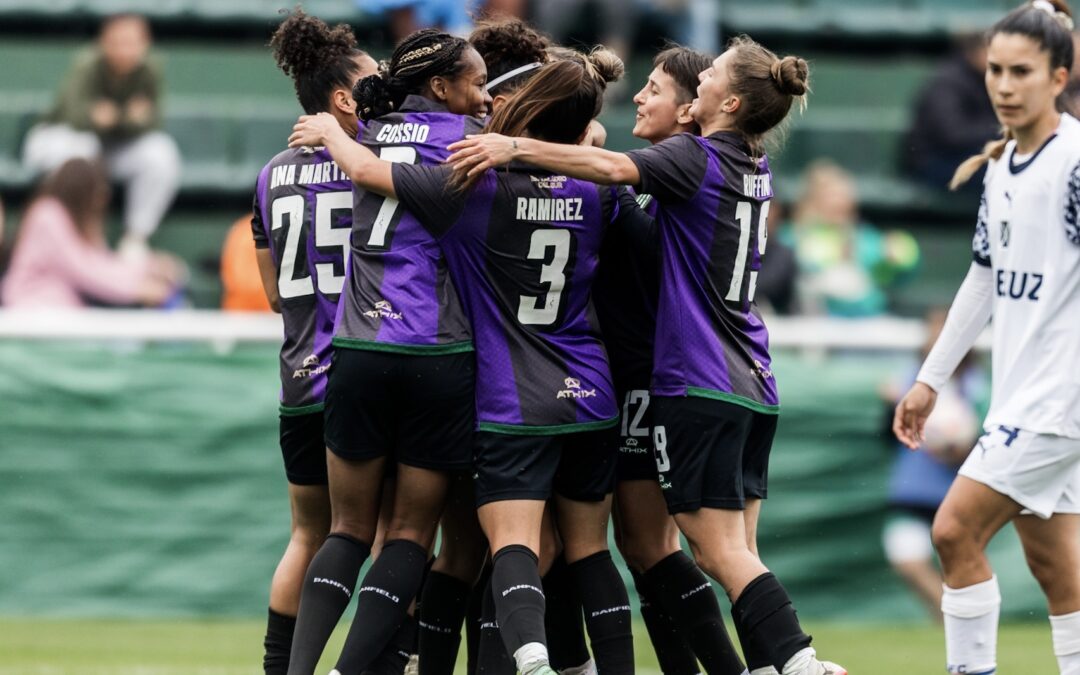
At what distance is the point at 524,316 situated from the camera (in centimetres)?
557

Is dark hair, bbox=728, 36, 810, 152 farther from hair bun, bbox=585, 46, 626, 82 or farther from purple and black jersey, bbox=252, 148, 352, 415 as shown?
purple and black jersey, bbox=252, 148, 352, 415

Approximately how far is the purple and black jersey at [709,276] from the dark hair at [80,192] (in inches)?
230

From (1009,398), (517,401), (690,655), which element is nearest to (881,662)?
(690,655)

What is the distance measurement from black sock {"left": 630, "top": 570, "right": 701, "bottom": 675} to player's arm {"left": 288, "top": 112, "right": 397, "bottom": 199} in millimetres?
1711

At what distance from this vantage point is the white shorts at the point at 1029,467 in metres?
5.54

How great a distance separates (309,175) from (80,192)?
201 inches

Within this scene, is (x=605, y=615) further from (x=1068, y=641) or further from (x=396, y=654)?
(x=1068, y=641)

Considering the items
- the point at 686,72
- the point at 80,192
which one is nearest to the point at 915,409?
the point at 686,72

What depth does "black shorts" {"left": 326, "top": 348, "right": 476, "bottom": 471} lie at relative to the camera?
545 cm

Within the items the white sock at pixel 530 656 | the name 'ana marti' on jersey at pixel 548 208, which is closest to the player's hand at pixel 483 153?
the name 'ana marti' on jersey at pixel 548 208

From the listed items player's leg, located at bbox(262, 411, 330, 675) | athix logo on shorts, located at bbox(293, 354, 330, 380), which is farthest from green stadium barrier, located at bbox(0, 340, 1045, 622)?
athix logo on shorts, located at bbox(293, 354, 330, 380)

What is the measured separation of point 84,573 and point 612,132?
518 centimetres

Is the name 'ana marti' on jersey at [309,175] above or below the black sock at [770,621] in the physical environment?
above

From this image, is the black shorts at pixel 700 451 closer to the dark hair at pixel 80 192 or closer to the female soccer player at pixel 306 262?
the female soccer player at pixel 306 262
